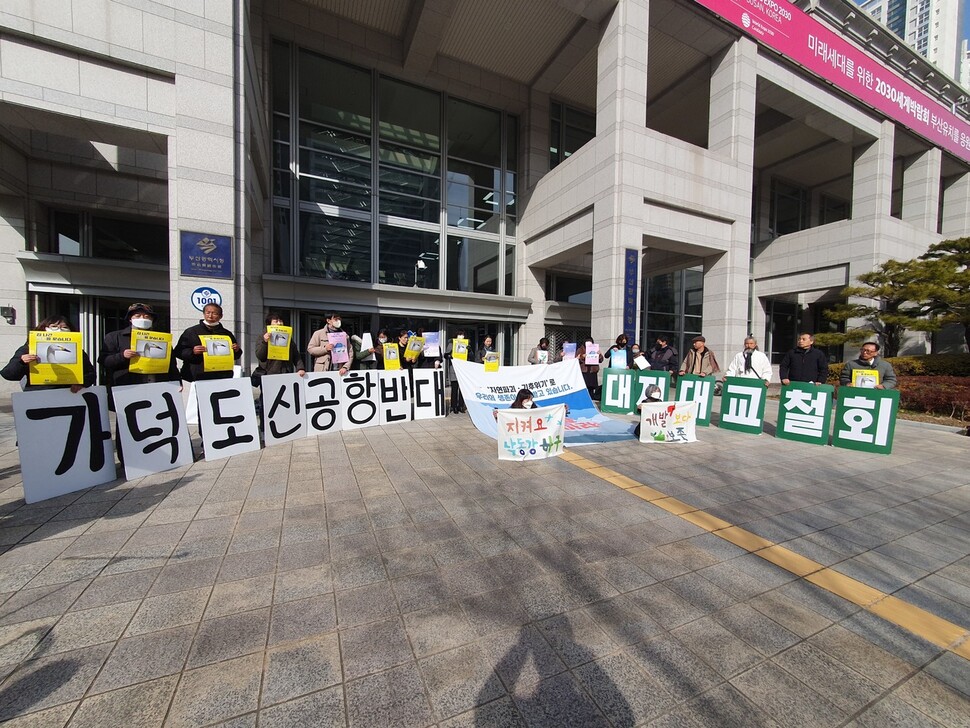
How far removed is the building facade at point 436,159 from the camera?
7.14 meters

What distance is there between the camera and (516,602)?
2.42 m

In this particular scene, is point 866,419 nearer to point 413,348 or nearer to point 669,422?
point 669,422

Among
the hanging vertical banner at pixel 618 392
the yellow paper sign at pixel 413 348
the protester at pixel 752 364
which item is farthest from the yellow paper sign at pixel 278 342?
the protester at pixel 752 364

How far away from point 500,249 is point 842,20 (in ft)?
51.0

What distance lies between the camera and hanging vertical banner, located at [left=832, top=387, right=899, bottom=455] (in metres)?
6.07

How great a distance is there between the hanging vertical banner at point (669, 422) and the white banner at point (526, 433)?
2.08 metres

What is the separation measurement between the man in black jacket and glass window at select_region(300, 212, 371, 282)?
40.3 feet

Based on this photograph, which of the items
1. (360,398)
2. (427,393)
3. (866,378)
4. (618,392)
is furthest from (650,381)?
(360,398)

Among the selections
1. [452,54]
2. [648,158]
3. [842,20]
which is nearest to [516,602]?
[648,158]

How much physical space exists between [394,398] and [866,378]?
27.5 ft

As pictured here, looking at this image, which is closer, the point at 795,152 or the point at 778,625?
the point at 778,625

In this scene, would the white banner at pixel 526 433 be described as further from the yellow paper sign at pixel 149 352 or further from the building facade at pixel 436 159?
the building facade at pixel 436 159

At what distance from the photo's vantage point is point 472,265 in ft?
51.5

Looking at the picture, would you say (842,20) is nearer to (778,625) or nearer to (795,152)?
(795,152)
